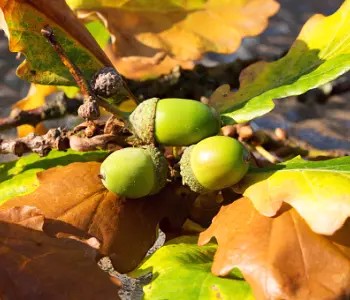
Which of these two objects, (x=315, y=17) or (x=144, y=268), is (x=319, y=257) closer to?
(x=144, y=268)

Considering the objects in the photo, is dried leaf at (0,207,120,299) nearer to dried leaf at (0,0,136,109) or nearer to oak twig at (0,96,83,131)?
dried leaf at (0,0,136,109)

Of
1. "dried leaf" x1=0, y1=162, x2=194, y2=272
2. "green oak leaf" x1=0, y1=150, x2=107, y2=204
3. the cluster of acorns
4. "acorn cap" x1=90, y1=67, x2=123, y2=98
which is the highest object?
"acorn cap" x1=90, y1=67, x2=123, y2=98

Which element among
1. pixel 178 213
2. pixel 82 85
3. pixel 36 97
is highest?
pixel 82 85

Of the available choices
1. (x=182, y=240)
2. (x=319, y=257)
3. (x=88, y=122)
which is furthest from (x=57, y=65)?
(x=319, y=257)

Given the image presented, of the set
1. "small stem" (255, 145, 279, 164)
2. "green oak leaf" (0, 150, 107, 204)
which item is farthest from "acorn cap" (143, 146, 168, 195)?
"small stem" (255, 145, 279, 164)

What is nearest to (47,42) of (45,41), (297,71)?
(45,41)

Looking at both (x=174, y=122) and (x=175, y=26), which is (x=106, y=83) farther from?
(x=175, y=26)
